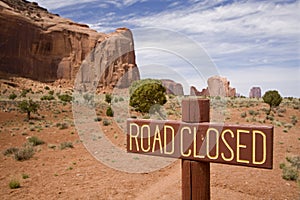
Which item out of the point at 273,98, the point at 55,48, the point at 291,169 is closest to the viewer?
the point at 291,169

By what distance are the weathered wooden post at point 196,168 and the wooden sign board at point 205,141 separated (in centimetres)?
8

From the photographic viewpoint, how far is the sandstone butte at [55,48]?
6394cm

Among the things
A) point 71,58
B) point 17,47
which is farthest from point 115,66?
point 17,47

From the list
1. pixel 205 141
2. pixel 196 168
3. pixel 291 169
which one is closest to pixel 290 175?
pixel 291 169

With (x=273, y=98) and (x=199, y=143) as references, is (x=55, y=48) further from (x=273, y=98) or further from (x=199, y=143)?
(x=199, y=143)

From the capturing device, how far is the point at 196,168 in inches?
107

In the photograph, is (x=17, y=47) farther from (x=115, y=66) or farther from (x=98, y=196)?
(x=98, y=196)

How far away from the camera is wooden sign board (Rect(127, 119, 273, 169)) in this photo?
238 centimetres

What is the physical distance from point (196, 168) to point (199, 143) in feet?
0.91

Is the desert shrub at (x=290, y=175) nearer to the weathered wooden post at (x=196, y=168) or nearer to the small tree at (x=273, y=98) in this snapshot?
the weathered wooden post at (x=196, y=168)

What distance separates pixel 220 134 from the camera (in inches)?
101

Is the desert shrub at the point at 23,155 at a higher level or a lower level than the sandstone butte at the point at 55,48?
lower

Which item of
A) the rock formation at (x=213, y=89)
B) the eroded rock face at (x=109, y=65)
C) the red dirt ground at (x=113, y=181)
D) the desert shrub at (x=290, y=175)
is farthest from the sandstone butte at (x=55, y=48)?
the desert shrub at (x=290, y=175)

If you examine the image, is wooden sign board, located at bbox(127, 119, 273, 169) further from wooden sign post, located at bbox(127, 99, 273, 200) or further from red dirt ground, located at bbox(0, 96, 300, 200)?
red dirt ground, located at bbox(0, 96, 300, 200)
